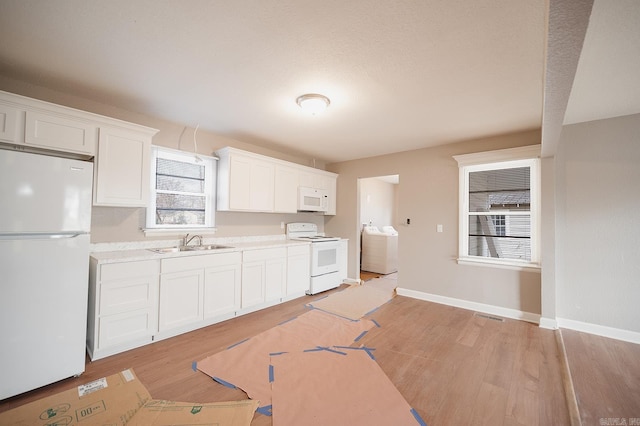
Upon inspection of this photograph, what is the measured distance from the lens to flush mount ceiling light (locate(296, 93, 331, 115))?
2.67m

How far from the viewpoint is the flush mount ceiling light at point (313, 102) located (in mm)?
2667

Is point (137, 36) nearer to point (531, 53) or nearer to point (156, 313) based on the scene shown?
point (156, 313)

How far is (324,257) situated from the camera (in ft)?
15.5

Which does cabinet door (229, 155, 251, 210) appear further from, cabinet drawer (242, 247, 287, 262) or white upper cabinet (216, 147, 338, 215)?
cabinet drawer (242, 247, 287, 262)

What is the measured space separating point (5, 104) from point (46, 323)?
1783 millimetres

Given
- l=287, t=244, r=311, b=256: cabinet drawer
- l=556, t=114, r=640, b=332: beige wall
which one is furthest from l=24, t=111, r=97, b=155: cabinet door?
l=556, t=114, r=640, b=332: beige wall

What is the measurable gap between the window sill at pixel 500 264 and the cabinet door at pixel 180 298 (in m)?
3.62

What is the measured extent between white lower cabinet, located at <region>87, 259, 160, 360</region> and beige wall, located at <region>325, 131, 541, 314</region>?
Result: 3.62m

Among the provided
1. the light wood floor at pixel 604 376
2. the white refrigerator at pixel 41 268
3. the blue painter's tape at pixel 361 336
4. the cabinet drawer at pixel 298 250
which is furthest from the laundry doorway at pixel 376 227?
the white refrigerator at pixel 41 268

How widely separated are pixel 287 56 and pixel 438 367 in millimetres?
2885

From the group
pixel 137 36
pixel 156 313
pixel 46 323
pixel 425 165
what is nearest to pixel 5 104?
pixel 137 36

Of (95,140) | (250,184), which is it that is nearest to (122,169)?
(95,140)

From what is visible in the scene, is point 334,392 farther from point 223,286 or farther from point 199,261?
point 199,261

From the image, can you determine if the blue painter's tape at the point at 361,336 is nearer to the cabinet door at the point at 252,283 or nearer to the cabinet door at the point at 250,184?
the cabinet door at the point at 252,283
